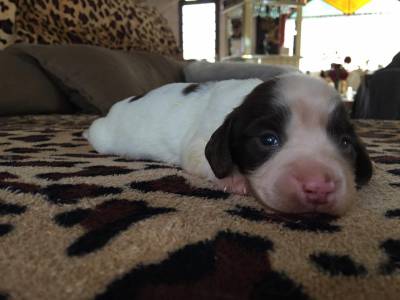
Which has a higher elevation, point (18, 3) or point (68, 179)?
point (18, 3)

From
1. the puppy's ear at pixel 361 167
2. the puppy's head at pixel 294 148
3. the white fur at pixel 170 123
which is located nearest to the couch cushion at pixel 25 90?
the white fur at pixel 170 123

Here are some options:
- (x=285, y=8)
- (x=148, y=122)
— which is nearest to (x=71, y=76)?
(x=148, y=122)

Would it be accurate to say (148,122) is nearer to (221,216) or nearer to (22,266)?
(221,216)

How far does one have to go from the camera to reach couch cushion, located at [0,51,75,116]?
2733 millimetres

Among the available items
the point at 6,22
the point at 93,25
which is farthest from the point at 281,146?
the point at 93,25

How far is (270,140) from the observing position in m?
1.08

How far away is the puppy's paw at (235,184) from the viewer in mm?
1075

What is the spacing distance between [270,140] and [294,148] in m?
0.08

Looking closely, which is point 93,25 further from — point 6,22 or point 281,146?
point 281,146

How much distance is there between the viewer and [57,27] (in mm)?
3605

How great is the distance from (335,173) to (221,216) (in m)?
0.24

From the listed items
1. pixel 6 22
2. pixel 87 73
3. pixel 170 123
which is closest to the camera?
pixel 170 123

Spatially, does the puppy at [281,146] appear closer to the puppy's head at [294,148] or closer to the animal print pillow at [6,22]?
the puppy's head at [294,148]

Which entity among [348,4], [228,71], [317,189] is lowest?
[228,71]
